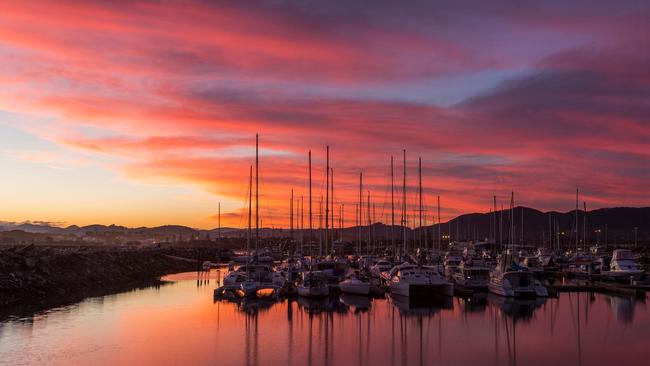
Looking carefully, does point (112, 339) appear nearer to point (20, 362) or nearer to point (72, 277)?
point (20, 362)

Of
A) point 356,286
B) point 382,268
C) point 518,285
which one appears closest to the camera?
point 518,285

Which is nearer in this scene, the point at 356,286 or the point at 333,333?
the point at 333,333

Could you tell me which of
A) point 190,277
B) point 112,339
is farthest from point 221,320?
point 190,277

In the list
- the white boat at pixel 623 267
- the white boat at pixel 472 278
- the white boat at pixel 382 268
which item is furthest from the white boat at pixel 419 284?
the white boat at pixel 623 267

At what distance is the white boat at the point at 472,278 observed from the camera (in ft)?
195

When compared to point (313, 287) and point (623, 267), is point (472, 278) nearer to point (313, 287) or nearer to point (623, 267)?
point (313, 287)

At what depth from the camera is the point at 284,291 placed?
55656 millimetres

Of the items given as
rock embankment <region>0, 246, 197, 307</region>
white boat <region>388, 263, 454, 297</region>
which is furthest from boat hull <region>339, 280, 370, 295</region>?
rock embankment <region>0, 246, 197, 307</region>

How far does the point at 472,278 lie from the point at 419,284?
9.57 m

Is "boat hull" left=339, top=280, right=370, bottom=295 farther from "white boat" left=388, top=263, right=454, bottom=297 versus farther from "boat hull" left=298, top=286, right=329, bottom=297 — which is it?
"boat hull" left=298, top=286, right=329, bottom=297

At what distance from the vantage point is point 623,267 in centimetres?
6744

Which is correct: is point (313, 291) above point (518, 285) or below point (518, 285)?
below

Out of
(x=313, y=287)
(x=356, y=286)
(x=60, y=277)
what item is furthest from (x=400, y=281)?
(x=60, y=277)

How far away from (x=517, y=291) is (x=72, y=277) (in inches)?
1775
